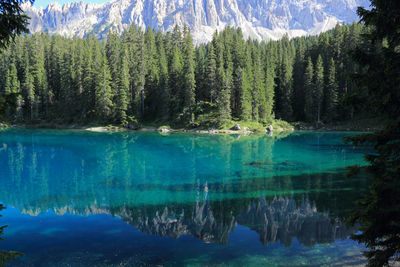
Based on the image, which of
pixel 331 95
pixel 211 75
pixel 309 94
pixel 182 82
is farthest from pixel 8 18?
pixel 309 94

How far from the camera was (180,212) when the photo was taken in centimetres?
1648

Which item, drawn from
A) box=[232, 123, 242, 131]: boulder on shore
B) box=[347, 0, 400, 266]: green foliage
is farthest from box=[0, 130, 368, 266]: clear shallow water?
box=[232, 123, 242, 131]: boulder on shore

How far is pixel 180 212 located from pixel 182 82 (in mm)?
60418

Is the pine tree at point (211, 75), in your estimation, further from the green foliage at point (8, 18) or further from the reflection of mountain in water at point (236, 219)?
the green foliage at point (8, 18)

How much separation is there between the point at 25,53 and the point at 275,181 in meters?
91.0

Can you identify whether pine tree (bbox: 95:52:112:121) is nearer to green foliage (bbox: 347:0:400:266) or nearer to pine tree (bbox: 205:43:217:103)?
pine tree (bbox: 205:43:217:103)

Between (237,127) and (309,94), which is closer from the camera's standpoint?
(237,127)

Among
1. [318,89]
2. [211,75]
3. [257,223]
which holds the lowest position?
[257,223]

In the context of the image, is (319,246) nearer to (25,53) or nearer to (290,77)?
(290,77)

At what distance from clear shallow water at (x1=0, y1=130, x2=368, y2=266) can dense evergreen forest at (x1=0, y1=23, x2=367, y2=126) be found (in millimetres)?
41576

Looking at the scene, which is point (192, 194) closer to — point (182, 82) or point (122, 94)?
point (182, 82)

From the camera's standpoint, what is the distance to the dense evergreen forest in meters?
72.4

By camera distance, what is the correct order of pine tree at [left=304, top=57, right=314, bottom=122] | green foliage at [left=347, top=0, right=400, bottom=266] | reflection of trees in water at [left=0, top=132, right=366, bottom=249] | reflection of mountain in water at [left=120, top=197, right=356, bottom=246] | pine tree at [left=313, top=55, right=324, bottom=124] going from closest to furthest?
1. green foliage at [left=347, top=0, right=400, bottom=266]
2. reflection of mountain in water at [left=120, top=197, right=356, bottom=246]
3. reflection of trees in water at [left=0, top=132, right=366, bottom=249]
4. pine tree at [left=313, top=55, right=324, bottom=124]
5. pine tree at [left=304, top=57, right=314, bottom=122]

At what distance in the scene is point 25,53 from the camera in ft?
290
